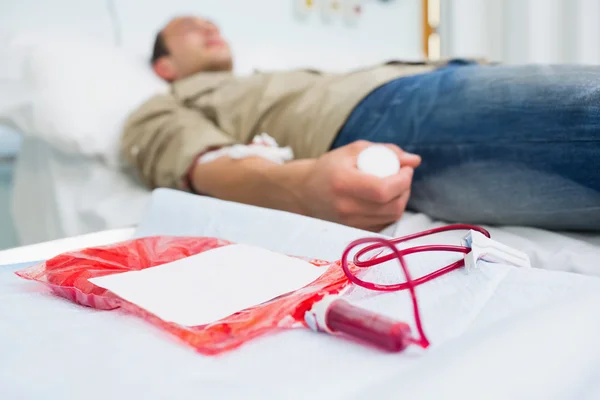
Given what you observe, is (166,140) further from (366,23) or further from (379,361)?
(366,23)

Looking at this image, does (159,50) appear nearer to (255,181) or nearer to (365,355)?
(255,181)

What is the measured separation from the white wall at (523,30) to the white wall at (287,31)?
193 millimetres

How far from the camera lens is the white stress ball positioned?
2.24 ft

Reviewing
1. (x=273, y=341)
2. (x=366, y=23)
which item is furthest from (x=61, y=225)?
(x=366, y=23)

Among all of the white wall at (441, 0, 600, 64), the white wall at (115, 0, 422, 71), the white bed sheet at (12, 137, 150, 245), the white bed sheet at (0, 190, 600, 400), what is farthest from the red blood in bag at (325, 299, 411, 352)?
the white wall at (441, 0, 600, 64)

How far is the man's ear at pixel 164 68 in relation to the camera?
4.68ft

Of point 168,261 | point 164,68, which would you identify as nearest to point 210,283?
point 168,261

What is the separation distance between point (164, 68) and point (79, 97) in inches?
12.9

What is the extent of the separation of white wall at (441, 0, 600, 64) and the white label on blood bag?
6.38 ft

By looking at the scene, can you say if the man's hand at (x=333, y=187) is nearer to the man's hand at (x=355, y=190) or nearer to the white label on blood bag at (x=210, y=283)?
the man's hand at (x=355, y=190)

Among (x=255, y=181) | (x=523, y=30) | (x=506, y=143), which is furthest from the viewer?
(x=523, y=30)

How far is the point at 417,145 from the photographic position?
0.76 metres

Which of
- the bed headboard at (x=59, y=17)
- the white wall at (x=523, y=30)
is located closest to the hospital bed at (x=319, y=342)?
the bed headboard at (x=59, y=17)

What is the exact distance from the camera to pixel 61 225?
105cm
